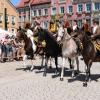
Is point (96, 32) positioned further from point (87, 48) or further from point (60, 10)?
point (60, 10)

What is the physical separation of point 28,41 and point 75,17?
204ft

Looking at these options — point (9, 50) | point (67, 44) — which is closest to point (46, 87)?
point (67, 44)

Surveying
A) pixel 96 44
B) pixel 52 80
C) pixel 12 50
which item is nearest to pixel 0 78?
pixel 52 80

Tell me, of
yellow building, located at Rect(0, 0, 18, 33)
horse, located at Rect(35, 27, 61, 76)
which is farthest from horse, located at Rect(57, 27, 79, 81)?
yellow building, located at Rect(0, 0, 18, 33)

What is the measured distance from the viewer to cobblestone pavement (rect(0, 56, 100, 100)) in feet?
43.5

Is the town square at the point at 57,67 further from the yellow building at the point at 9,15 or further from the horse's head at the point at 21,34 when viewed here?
the yellow building at the point at 9,15

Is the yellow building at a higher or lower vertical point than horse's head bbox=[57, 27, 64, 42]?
higher

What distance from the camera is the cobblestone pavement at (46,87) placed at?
522 inches

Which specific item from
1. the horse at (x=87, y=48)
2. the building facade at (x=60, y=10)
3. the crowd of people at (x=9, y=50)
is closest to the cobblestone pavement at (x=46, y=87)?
the horse at (x=87, y=48)

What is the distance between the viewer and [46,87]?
15.2 meters

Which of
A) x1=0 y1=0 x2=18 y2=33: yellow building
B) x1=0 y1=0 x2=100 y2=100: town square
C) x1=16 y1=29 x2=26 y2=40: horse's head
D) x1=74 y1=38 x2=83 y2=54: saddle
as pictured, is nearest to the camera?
x1=0 y1=0 x2=100 y2=100: town square

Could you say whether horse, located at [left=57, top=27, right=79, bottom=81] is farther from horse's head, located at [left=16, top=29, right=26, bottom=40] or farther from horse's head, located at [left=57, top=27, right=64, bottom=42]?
horse's head, located at [left=16, top=29, right=26, bottom=40]

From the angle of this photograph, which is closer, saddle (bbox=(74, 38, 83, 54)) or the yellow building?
saddle (bbox=(74, 38, 83, 54))

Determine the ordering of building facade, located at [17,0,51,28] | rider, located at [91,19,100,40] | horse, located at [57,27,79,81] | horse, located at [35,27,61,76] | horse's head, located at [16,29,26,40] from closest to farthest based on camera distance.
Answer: rider, located at [91,19,100,40]
horse, located at [57,27,79,81]
horse, located at [35,27,61,76]
horse's head, located at [16,29,26,40]
building facade, located at [17,0,51,28]
